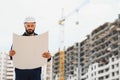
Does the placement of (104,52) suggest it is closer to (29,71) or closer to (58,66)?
(58,66)

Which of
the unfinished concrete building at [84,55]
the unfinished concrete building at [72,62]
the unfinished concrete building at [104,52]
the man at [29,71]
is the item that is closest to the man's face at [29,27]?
the man at [29,71]

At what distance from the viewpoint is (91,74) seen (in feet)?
488

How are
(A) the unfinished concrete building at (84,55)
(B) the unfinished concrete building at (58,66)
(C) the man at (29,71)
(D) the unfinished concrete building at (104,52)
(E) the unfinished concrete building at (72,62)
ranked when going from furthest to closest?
1. (B) the unfinished concrete building at (58,66)
2. (E) the unfinished concrete building at (72,62)
3. (A) the unfinished concrete building at (84,55)
4. (D) the unfinished concrete building at (104,52)
5. (C) the man at (29,71)

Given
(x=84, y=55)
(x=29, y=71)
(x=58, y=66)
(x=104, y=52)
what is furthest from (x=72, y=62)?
(x=29, y=71)

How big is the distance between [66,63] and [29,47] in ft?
575

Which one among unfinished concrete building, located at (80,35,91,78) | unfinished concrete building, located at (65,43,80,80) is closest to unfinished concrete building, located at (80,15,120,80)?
unfinished concrete building, located at (80,35,91,78)

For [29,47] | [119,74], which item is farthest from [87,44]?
[29,47]

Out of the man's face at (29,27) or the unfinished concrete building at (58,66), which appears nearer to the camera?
the man's face at (29,27)

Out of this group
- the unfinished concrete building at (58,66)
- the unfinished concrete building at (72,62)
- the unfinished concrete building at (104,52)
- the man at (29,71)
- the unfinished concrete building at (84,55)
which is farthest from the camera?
the unfinished concrete building at (58,66)

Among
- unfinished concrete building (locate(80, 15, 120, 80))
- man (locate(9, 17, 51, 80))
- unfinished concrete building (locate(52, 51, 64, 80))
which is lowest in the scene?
man (locate(9, 17, 51, 80))

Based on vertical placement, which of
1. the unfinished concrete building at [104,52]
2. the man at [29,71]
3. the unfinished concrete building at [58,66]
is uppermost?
the unfinished concrete building at [58,66]

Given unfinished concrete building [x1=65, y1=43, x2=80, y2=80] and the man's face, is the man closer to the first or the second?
the man's face

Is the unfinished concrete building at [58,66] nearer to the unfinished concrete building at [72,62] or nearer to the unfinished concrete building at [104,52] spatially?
the unfinished concrete building at [72,62]

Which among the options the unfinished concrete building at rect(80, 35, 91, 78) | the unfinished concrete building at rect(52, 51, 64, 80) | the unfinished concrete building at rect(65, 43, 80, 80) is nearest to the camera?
the unfinished concrete building at rect(80, 35, 91, 78)
